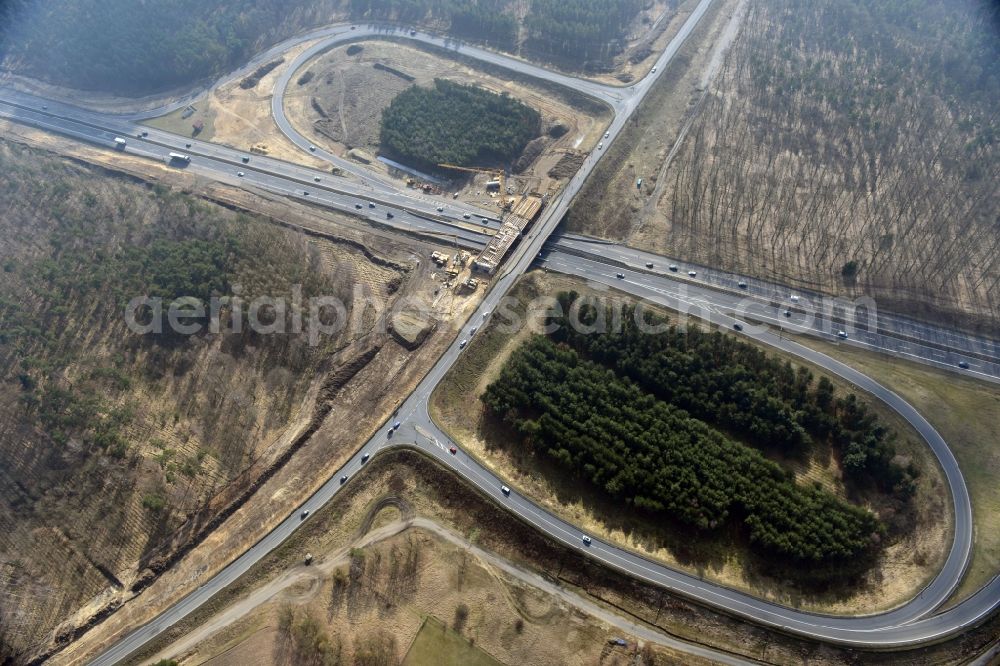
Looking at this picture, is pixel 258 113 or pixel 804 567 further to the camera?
pixel 258 113

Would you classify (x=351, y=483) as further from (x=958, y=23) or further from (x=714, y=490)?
(x=958, y=23)

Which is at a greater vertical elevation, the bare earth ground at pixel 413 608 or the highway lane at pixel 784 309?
the highway lane at pixel 784 309

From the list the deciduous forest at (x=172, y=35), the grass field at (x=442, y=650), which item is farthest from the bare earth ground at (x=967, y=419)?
the deciduous forest at (x=172, y=35)

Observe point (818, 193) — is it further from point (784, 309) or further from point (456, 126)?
point (456, 126)

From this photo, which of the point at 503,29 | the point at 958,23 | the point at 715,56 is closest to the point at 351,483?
the point at 503,29

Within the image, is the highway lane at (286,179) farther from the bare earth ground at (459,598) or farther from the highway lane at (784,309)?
the bare earth ground at (459,598)
